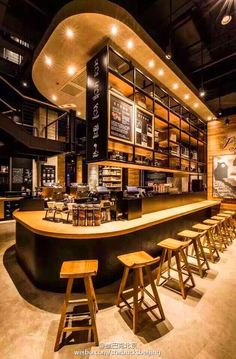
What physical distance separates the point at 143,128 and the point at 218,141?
163 inches

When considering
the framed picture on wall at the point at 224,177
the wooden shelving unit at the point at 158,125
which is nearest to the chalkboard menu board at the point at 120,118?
the wooden shelving unit at the point at 158,125

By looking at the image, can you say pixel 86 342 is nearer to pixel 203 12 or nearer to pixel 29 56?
pixel 203 12

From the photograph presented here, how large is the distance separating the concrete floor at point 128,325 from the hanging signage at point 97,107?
85.0 inches

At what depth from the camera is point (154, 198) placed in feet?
12.8

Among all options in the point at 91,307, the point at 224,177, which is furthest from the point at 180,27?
the point at 91,307

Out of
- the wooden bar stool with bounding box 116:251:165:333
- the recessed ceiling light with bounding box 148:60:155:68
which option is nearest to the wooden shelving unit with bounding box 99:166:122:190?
the recessed ceiling light with bounding box 148:60:155:68

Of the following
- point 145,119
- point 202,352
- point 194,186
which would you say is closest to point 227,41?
point 145,119

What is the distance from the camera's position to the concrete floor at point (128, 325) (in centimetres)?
167

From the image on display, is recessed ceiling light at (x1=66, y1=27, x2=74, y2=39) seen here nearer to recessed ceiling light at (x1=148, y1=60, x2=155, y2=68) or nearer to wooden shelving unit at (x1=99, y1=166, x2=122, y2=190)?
recessed ceiling light at (x1=148, y1=60, x2=155, y2=68)

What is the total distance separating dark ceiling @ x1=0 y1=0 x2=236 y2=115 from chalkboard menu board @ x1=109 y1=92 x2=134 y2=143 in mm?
1486

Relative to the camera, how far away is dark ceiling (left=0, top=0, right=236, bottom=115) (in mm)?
3406

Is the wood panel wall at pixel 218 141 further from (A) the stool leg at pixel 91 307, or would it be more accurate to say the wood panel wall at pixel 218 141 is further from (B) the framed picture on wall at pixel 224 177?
(A) the stool leg at pixel 91 307

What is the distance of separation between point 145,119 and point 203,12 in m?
2.25

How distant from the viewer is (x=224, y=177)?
6305 millimetres
